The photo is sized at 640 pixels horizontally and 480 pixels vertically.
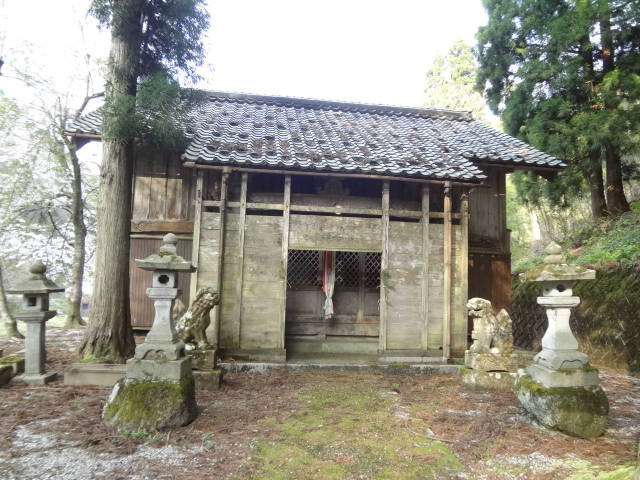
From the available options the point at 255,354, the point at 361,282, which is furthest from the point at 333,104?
the point at 255,354

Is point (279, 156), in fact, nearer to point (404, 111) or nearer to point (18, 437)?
point (18, 437)

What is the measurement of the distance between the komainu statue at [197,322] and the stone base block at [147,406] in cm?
187

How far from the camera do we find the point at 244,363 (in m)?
8.05

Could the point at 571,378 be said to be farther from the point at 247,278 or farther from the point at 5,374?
the point at 5,374

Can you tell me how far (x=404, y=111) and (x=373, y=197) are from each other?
6.21m

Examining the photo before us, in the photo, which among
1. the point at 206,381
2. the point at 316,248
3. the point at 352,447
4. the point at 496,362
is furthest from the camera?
the point at 316,248

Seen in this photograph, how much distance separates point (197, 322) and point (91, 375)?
2013 millimetres

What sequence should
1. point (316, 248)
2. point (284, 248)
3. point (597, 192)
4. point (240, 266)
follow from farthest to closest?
point (597, 192)
point (316, 248)
point (284, 248)
point (240, 266)

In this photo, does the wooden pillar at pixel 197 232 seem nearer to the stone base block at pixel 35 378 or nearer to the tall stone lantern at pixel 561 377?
the stone base block at pixel 35 378

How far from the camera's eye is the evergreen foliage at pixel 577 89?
474 inches

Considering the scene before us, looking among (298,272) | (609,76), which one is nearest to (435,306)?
(298,272)

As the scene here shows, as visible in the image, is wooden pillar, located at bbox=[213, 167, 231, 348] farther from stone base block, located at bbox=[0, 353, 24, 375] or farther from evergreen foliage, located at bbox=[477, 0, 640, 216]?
evergreen foliage, located at bbox=[477, 0, 640, 216]

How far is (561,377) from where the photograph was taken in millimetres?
5176

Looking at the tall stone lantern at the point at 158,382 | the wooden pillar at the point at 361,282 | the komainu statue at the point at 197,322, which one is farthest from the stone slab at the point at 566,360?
the wooden pillar at the point at 361,282
